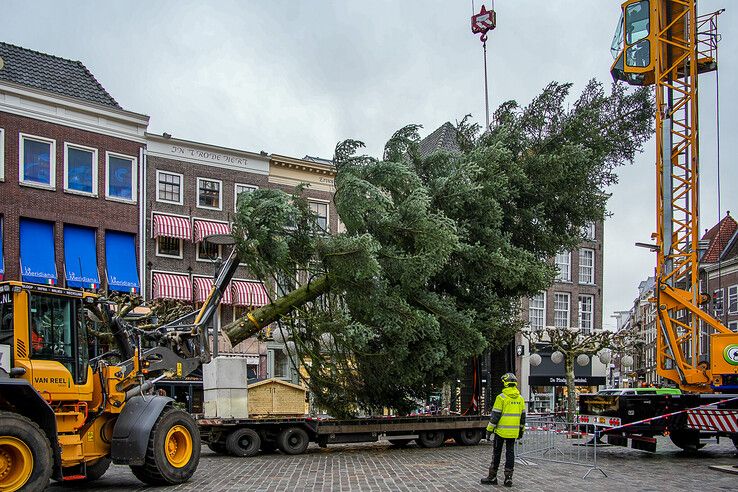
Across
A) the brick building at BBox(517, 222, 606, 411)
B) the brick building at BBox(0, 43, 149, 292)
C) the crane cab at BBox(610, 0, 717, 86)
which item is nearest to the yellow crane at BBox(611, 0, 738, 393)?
the crane cab at BBox(610, 0, 717, 86)

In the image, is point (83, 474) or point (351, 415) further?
point (351, 415)

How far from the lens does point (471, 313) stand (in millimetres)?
19656

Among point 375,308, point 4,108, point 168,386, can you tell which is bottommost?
point 168,386

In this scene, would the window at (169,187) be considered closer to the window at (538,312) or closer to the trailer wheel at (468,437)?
the trailer wheel at (468,437)

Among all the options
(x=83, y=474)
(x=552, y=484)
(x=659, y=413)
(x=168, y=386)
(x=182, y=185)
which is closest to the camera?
(x=83, y=474)

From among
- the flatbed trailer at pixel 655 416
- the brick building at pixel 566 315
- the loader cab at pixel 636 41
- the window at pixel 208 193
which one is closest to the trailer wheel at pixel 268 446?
the flatbed trailer at pixel 655 416

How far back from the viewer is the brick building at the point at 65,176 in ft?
96.1

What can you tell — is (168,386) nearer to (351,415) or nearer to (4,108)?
(351,415)

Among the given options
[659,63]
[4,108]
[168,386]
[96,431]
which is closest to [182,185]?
A: [4,108]

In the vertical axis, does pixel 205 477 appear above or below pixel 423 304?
below

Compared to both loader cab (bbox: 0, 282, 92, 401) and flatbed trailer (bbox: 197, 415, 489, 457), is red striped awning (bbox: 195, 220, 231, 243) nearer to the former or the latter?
flatbed trailer (bbox: 197, 415, 489, 457)

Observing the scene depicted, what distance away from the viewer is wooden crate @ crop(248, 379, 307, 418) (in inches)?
874

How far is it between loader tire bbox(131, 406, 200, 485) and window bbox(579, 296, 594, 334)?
1439 inches

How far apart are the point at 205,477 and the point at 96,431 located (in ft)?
7.02
